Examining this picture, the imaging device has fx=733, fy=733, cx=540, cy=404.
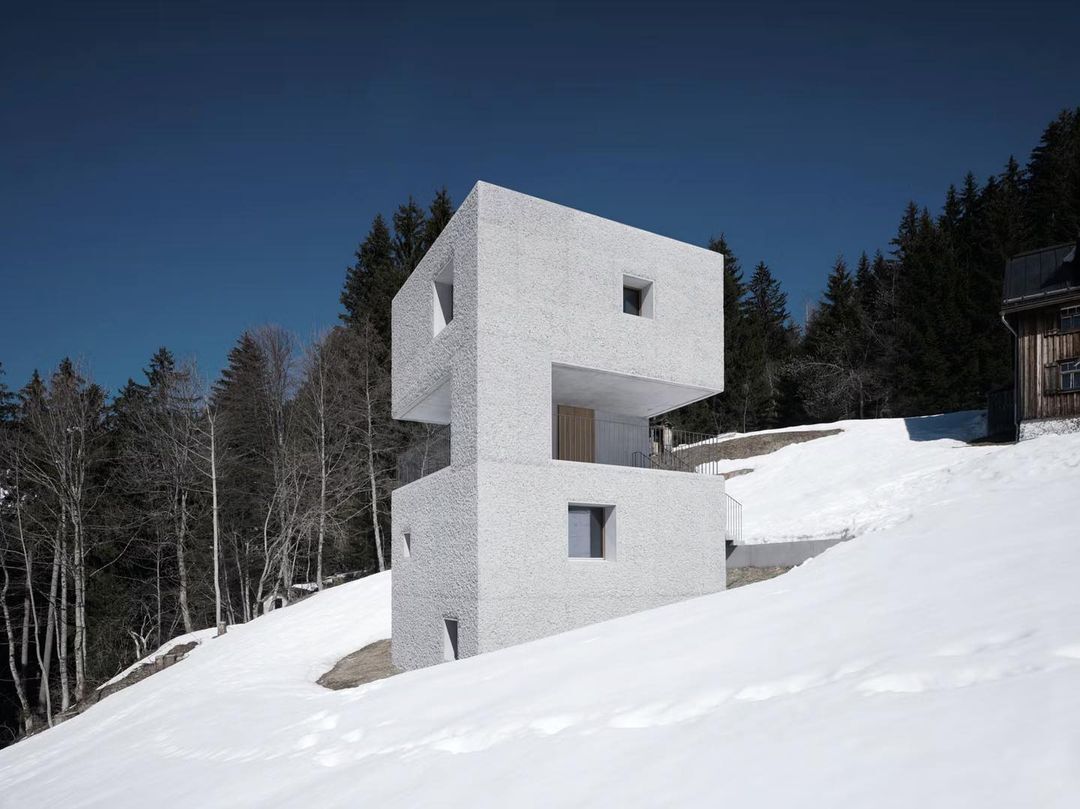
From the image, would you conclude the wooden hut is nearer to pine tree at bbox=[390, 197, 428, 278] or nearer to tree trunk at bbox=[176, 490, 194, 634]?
tree trunk at bbox=[176, 490, 194, 634]

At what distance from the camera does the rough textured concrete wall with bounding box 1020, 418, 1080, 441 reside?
18.4m

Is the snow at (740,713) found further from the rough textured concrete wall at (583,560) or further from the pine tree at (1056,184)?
the pine tree at (1056,184)

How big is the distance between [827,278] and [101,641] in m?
42.4

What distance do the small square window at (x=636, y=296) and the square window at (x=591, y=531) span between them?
3.91m

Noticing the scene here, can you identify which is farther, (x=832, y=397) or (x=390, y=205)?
(x=390, y=205)

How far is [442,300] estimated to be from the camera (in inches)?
595

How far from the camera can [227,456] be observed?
27266 mm

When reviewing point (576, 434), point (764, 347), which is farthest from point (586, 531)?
point (764, 347)

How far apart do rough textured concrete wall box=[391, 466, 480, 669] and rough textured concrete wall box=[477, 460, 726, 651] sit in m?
0.35

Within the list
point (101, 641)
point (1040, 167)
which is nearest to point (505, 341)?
point (101, 641)

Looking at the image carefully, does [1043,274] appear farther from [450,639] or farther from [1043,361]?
[450,639]

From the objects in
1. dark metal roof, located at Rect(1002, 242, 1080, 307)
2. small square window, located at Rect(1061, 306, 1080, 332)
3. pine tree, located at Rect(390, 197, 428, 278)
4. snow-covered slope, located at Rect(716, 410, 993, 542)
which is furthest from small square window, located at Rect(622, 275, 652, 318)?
pine tree, located at Rect(390, 197, 428, 278)

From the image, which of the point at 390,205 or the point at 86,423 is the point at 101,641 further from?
the point at 390,205

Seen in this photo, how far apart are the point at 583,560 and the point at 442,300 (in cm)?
604
